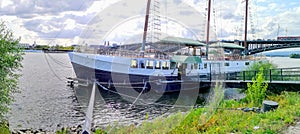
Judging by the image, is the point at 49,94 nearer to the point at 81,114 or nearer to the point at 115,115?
the point at 81,114

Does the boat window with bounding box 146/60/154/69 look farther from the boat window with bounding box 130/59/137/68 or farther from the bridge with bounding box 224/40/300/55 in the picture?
the bridge with bounding box 224/40/300/55

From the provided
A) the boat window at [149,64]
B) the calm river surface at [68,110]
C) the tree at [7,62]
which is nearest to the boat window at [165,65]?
the boat window at [149,64]

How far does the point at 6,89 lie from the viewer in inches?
318

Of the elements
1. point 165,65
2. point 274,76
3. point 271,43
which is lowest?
point 274,76

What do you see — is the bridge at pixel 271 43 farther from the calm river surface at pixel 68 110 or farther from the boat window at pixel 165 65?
the calm river surface at pixel 68 110

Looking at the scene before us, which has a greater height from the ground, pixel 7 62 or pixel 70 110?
pixel 7 62

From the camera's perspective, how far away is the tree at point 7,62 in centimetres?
783

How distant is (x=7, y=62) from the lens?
309 inches

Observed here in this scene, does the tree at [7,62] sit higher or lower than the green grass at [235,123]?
higher

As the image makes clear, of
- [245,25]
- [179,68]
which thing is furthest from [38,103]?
[245,25]

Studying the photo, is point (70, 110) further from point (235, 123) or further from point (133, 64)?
point (235, 123)

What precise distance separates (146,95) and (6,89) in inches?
626

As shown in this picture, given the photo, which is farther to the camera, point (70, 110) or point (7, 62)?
point (70, 110)

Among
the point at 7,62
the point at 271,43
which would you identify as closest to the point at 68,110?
the point at 7,62
